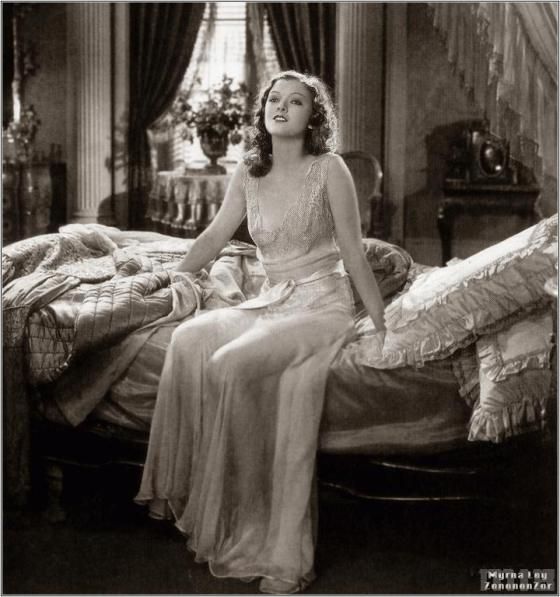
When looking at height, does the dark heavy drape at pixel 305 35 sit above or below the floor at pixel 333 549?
above

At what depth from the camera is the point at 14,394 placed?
9.90 ft

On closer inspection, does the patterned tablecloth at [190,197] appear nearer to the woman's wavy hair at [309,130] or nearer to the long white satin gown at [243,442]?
the woman's wavy hair at [309,130]

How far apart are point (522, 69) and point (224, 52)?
6330 mm

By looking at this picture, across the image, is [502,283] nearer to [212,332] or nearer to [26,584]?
[212,332]

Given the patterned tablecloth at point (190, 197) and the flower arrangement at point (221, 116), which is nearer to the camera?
the patterned tablecloth at point (190, 197)

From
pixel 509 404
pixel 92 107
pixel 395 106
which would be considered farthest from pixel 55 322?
pixel 395 106

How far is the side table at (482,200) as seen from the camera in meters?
7.64

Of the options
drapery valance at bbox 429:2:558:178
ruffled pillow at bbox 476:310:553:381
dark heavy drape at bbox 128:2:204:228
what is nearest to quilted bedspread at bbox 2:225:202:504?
ruffled pillow at bbox 476:310:553:381

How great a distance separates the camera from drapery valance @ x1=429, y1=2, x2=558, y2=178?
280cm

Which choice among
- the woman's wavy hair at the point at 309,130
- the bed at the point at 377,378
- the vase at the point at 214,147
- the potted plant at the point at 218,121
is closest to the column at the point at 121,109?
the potted plant at the point at 218,121

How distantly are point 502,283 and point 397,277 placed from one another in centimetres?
103

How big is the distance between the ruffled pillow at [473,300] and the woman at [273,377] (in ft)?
0.50

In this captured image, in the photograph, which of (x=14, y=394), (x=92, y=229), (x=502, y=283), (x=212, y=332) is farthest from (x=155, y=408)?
(x=92, y=229)

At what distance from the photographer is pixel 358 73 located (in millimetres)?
8180
